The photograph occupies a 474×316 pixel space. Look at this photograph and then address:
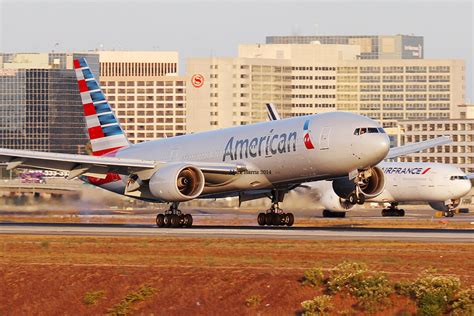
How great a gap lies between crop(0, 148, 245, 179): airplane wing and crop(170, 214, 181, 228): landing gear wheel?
2.78m

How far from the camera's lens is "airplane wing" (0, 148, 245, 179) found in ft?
221

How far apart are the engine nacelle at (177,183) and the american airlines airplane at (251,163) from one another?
0.01m

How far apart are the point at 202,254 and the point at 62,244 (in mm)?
8492

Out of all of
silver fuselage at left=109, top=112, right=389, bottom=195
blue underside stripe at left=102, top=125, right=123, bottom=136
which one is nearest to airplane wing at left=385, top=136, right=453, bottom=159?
silver fuselage at left=109, top=112, right=389, bottom=195

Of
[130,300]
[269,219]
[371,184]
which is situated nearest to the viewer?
[130,300]

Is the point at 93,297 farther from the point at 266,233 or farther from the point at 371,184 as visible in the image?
the point at 371,184

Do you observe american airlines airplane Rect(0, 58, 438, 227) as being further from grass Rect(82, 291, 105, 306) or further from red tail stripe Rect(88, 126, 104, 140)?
grass Rect(82, 291, 105, 306)

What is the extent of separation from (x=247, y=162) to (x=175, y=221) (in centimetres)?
498

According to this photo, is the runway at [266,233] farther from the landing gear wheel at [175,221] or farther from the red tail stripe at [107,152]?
the red tail stripe at [107,152]

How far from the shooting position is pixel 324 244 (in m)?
52.2

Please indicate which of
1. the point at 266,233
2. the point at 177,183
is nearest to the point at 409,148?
the point at 177,183

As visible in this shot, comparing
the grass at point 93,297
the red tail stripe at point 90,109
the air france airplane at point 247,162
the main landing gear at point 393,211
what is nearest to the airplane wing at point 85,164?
the air france airplane at point 247,162

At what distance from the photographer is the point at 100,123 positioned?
3150 inches

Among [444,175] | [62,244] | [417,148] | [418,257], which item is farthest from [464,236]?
[444,175]
